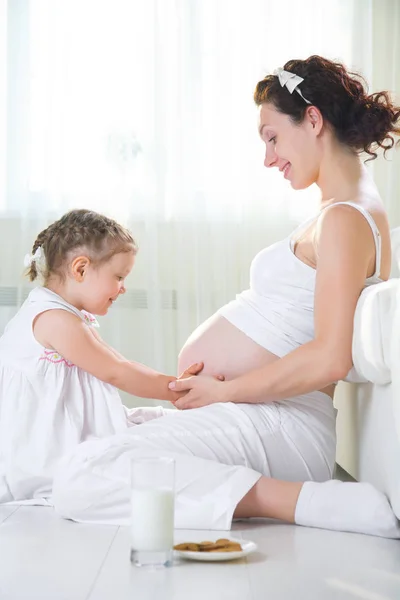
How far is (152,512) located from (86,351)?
0.74m

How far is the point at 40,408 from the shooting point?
2.10 meters

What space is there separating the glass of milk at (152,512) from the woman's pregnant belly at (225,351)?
592 millimetres

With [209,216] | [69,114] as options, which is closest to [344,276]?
[209,216]

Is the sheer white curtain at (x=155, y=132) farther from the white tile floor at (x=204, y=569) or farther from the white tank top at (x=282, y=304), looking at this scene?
the white tile floor at (x=204, y=569)

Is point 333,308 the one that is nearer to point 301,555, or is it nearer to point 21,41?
point 301,555

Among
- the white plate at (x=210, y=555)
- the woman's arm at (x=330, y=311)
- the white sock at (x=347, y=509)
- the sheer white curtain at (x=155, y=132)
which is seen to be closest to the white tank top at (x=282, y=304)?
the woman's arm at (x=330, y=311)

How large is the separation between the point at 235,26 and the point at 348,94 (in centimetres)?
180

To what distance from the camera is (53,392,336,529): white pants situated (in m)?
1.73

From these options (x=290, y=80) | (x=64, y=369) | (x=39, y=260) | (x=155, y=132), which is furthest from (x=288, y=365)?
(x=155, y=132)

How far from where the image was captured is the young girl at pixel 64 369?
207cm

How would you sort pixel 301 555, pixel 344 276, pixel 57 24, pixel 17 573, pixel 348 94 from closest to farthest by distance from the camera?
pixel 17 573 → pixel 301 555 → pixel 344 276 → pixel 348 94 → pixel 57 24

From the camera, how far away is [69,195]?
368 centimetres

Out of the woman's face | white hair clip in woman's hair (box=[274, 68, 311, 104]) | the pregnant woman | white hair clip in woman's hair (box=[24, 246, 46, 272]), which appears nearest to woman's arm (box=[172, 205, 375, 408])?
the pregnant woman

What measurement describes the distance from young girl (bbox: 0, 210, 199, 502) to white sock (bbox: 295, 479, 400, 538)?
1.60 feet
